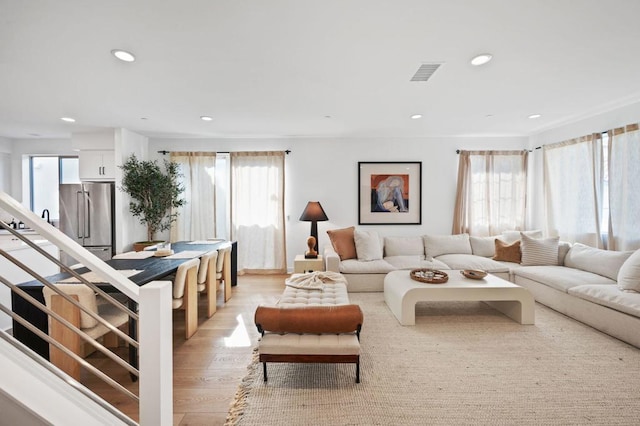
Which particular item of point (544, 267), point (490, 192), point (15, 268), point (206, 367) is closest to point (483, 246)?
point (544, 267)

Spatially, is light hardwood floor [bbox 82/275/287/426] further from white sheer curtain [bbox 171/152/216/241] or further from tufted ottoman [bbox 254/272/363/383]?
white sheer curtain [bbox 171/152/216/241]

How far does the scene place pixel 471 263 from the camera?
4.21 meters

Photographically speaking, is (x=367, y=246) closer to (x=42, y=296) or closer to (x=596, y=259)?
(x=596, y=259)

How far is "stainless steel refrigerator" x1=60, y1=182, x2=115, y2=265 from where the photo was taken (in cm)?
459

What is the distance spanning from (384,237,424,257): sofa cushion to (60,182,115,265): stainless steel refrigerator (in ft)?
14.9

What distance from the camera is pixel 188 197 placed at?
205 inches

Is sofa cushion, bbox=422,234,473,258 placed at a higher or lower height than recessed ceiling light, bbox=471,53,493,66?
lower

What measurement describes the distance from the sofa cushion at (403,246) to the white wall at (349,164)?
0.39 meters

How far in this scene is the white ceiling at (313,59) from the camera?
179 centimetres

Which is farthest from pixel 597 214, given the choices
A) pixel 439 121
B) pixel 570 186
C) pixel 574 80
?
pixel 439 121

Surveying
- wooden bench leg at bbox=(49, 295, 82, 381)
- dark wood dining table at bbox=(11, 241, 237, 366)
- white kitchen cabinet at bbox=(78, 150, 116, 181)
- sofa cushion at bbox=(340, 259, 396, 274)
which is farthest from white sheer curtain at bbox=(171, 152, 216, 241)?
wooden bench leg at bbox=(49, 295, 82, 381)

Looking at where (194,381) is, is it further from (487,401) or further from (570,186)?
(570,186)

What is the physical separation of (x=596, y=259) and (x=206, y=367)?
15.0ft

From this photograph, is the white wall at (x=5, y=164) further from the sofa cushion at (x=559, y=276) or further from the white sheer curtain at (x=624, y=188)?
the white sheer curtain at (x=624, y=188)
